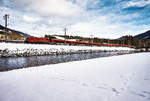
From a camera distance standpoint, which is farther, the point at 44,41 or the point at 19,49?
the point at 44,41

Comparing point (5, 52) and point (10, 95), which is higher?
point (5, 52)

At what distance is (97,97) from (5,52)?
17498 mm

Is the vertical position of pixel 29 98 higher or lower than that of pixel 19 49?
lower

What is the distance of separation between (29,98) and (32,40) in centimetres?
2501

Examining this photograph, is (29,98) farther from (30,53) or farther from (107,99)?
(30,53)

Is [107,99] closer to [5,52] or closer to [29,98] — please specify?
[29,98]

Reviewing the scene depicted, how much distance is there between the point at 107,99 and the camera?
2.90 m

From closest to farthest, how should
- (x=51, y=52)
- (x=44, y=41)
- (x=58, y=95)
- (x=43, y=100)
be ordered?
(x=43, y=100)
(x=58, y=95)
(x=51, y=52)
(x=44, y=41)

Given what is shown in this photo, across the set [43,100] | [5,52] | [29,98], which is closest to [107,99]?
[43,100]

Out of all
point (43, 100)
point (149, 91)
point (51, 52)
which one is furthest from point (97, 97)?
point (51, 52)

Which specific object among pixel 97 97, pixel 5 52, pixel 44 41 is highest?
pixel 44 41

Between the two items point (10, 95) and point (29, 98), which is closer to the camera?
point (29, 98)

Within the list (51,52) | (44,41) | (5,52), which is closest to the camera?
(5,52)

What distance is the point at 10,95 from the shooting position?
3.21m
